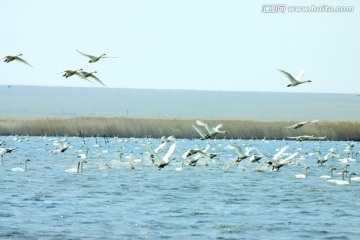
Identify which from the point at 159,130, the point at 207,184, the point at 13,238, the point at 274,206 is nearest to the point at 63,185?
the point at 207,184

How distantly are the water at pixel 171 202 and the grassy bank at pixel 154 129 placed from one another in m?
15.4

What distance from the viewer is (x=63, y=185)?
3891 centimetres

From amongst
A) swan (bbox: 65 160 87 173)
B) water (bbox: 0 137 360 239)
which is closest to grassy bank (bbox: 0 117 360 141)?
water (bbox: 0 137 360 239)

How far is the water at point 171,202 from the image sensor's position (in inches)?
1064

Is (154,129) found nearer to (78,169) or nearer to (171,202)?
(78,169)

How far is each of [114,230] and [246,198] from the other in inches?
381

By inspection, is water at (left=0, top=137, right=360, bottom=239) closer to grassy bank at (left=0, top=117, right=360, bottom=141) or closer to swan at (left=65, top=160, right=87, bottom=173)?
swan at (left=65, top=160, right=87, bottom=173)

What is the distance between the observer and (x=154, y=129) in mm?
69000

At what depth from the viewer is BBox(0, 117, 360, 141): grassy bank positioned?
224 feet

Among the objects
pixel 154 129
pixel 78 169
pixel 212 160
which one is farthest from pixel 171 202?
pixel 154 129

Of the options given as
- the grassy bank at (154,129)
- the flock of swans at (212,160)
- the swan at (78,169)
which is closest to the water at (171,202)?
the flock of swans at (212,160)

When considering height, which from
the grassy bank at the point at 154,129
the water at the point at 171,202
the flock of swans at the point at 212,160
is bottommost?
the water at the point at 171,202

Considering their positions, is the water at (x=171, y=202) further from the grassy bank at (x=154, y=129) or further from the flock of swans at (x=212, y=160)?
the grassy bank at (x=154, y=129)

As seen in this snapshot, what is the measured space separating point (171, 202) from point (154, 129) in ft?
115
